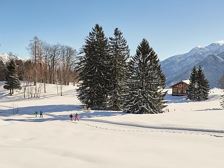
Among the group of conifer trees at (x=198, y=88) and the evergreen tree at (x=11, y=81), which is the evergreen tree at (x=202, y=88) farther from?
the evergreen tree at (x=11, y=81)

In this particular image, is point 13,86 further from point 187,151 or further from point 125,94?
point 187,151

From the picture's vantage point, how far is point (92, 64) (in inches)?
2110

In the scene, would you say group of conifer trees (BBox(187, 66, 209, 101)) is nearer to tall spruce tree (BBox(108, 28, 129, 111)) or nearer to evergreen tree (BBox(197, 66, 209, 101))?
evergreen tree (BBox(197, 66, 209, 101))

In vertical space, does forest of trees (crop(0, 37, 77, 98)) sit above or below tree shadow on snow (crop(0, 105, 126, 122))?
above

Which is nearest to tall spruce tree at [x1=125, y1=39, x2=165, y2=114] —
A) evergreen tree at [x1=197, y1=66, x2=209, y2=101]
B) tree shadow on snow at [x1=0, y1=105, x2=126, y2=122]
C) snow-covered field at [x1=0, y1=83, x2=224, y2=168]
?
tree shadow on snow at [x1=0, y1=105, x2=126, y2=122]

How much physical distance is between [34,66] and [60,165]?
81.8 m

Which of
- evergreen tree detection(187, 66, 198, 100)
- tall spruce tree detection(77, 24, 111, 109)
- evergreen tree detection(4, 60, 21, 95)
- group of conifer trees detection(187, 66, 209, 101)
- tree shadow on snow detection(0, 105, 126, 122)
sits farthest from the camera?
evergreen tree detection(4, 60, 21, 95)

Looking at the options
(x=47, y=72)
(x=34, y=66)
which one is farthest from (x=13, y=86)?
(x=47, y=72)

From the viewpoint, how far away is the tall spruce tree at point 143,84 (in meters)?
46.8

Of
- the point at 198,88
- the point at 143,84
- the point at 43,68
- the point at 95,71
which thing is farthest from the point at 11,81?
the point at 143,84

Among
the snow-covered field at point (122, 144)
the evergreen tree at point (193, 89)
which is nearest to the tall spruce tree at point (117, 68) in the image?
the snow-covered field at point (122, 144)

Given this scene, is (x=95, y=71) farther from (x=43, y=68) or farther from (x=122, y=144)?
(x=43, y=68)

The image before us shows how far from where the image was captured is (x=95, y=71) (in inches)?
2095

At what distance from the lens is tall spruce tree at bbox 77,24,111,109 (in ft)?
172
